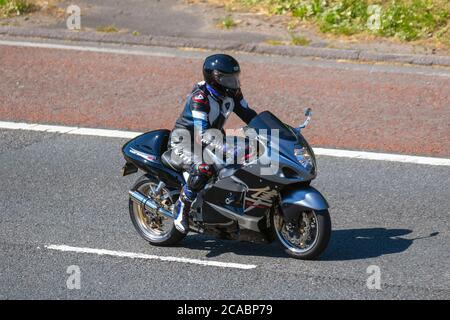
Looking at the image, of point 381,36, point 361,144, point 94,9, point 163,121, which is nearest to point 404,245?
point 361,144

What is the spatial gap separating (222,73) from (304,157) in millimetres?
1026

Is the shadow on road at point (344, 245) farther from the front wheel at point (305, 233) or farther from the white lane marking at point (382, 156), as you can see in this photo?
the white lane marking at point (382, 156)

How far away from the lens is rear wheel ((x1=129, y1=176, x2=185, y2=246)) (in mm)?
8891

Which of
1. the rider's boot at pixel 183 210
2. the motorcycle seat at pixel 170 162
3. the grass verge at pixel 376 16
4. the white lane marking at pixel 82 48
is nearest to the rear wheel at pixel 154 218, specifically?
the rider's boot at pixel 183 210

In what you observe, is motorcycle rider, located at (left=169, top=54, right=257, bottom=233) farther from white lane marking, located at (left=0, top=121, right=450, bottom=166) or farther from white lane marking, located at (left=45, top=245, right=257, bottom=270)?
white lane marking, located at (left=0, top=121, right=450, bottom=166)

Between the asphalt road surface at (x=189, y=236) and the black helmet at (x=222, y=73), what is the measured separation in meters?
1.55

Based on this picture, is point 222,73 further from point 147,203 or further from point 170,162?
point 147,203

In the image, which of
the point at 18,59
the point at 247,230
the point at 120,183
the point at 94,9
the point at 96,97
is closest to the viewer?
the point at 247,230

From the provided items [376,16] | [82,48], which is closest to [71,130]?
[82,48]

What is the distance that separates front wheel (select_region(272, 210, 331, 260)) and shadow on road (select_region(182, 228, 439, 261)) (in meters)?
0.17

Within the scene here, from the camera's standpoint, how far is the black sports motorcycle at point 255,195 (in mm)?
8000

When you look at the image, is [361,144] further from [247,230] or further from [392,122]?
[247,230]
